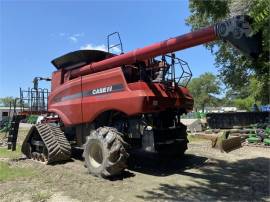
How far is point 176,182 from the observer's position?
7.51 m

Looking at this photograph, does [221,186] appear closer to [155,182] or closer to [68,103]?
[155,182]

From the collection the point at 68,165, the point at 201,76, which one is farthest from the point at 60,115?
the point at 201,76

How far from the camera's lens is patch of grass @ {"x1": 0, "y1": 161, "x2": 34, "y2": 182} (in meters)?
8.18

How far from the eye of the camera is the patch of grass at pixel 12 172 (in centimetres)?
818

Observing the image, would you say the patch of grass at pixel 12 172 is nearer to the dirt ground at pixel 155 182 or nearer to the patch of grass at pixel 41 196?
the dirt ground at pixel 155 182

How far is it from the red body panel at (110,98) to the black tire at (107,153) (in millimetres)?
622

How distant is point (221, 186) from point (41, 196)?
10.9 feet

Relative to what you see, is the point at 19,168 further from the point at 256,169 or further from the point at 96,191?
the point at 256,169

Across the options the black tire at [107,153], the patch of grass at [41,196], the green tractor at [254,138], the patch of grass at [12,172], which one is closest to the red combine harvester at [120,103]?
the black tire at [107,153]

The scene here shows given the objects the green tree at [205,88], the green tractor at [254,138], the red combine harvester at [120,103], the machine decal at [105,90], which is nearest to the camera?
the red combine harvester at [120,103]

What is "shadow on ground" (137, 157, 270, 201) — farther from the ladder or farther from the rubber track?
the ladder

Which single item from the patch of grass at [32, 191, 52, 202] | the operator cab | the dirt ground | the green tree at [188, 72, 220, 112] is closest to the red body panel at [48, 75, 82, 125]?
the operator cab

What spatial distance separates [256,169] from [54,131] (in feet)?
17.7

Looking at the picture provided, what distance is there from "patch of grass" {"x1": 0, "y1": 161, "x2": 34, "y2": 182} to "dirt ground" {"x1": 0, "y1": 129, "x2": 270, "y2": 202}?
0.23 meters
